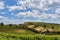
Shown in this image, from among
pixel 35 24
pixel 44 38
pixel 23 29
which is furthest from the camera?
pixel 35 24

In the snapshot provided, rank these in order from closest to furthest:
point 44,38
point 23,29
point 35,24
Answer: point 44,38
point 23,29
point 35,24

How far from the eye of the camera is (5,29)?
44469mm

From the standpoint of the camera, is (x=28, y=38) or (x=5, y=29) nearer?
(x=28, y=38)

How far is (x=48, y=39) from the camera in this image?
3516 cm

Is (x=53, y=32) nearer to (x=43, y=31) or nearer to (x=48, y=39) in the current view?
(x=43, y=31)

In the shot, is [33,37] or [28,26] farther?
[28,26]

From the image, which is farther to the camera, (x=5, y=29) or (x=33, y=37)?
(x=5, y=29)

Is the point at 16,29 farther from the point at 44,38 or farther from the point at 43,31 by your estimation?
the point at 44,38

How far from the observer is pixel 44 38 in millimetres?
34750

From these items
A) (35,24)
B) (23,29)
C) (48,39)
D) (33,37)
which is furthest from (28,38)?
(35,24)

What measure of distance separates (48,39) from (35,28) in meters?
10.0

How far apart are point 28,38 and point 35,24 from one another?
12.5 meters

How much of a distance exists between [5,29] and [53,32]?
10.9m

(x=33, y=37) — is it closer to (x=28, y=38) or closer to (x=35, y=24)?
(x=28, y=38)
